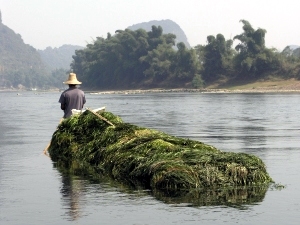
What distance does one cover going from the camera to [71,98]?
59.3 ft

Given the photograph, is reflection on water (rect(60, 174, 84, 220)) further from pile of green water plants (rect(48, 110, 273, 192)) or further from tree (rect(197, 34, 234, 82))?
tree (rect(197, 34, 234, 82))

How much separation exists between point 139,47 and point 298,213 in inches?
6306

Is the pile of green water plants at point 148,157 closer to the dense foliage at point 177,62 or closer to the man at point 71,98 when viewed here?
the man at point 71,98

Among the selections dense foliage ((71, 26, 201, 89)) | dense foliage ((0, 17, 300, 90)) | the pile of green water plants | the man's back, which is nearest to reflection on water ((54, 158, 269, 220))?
the pile of green water plants

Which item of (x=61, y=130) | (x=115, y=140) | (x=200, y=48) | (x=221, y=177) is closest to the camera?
(x=221, y=177)

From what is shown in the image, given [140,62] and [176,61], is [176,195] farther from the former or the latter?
[140,62]

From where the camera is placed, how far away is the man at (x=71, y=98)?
18.0 meters

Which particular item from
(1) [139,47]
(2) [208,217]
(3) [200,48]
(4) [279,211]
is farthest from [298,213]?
(1) [139,47]

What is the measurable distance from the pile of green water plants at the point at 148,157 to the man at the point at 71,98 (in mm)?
854

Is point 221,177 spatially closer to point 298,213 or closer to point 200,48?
point 298,213

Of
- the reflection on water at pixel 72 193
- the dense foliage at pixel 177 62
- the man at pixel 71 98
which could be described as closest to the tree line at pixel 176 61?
the dense foliage at pixel 177 62

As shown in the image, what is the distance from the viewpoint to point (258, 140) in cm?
2158

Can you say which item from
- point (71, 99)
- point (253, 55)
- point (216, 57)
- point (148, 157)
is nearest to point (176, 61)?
point (216, 57)

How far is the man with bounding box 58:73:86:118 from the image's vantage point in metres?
18.0
